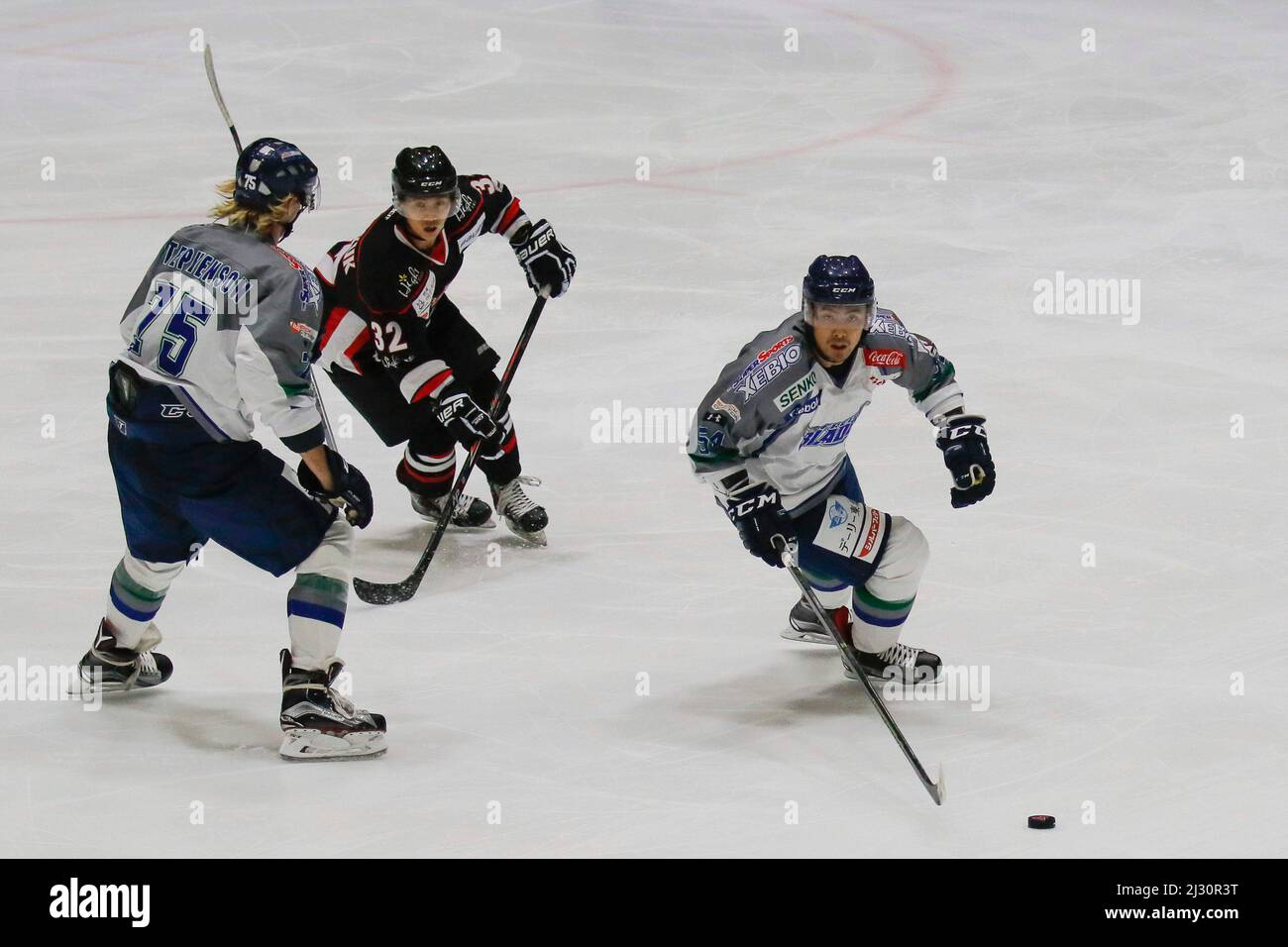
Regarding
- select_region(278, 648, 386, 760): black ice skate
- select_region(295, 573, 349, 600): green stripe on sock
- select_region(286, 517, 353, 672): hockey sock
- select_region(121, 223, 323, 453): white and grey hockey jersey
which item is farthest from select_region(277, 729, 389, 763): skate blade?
select_region(121, 223, 323, 453): white and grey hockey jersey

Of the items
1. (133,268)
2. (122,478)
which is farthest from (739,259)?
(122,478)

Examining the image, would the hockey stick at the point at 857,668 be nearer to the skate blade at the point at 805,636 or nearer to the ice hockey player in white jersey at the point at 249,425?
the skate blade at the point at 805,636

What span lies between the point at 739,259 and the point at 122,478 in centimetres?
401

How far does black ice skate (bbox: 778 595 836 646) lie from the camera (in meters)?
4.43

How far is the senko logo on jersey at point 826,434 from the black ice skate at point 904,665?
51 cm

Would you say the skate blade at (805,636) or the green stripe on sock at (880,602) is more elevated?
the green stripe on sock at (880,602)

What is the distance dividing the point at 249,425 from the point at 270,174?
522 mm

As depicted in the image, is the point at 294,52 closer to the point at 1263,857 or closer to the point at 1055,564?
the point at 1055,564

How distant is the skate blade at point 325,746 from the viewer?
3.74 meters

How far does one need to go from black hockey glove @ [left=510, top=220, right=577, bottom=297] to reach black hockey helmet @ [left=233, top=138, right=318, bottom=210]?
5.27 feet

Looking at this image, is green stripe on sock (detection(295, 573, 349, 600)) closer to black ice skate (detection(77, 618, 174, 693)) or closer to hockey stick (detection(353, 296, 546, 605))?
black ice skate (detection(77, 618, 174, 693))

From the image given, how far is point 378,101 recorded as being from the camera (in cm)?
975

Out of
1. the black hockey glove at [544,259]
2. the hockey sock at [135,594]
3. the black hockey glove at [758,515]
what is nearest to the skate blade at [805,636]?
the black hockey glove at [758,515]

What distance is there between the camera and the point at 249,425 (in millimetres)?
3779
